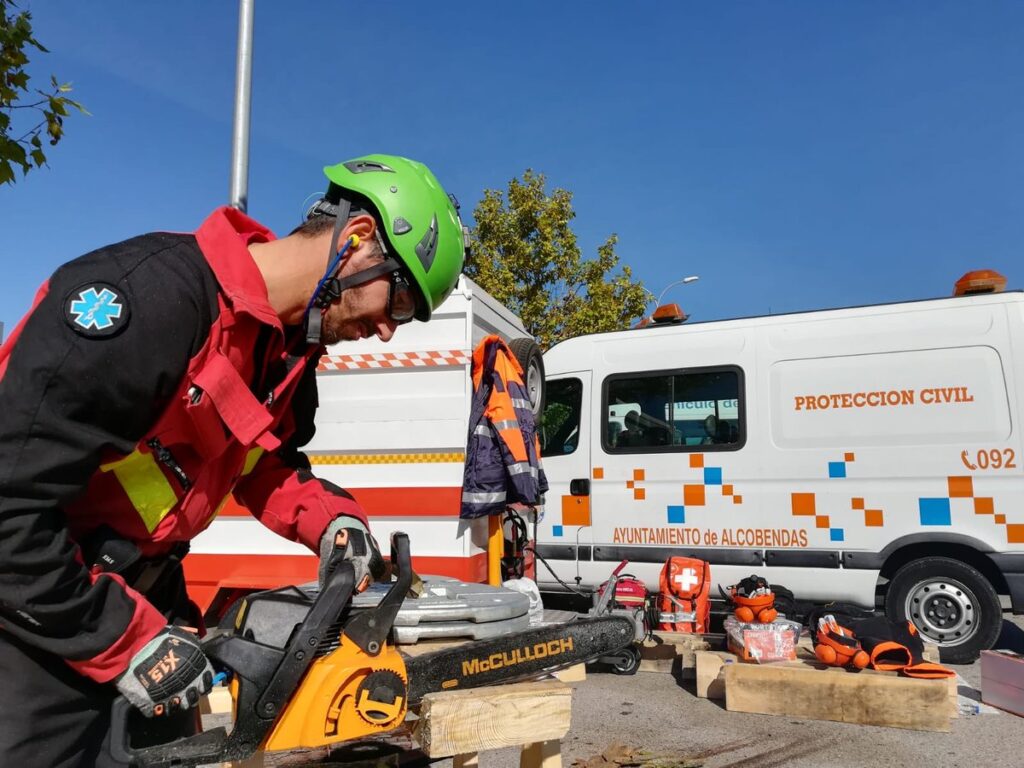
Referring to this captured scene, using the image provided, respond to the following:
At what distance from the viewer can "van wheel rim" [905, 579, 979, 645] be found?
583cm

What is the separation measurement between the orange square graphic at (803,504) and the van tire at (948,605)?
830 millimetres

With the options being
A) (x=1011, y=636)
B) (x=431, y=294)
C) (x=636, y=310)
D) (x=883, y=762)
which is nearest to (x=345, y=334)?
(x=431, y=294)

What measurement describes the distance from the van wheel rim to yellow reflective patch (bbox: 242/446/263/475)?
5692 millimetres

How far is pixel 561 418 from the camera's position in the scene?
23.7ft

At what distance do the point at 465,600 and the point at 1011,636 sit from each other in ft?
21.6

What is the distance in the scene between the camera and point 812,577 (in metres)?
6.15

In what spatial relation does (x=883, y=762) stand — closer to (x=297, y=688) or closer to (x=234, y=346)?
(x=297, y=688)

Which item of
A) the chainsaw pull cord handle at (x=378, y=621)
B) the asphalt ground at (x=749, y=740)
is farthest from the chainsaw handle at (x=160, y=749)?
the asphalt ground at (x=749, y=740)

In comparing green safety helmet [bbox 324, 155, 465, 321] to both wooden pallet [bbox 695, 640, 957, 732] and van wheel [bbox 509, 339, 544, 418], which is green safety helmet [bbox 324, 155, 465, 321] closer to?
wooden pallet [bbox 695, 640, 957, 732]

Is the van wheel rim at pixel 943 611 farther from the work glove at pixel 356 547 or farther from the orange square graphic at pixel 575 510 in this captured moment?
the work glove at pixel 356 547

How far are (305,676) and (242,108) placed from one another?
216 inches

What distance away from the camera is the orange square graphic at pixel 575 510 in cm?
693

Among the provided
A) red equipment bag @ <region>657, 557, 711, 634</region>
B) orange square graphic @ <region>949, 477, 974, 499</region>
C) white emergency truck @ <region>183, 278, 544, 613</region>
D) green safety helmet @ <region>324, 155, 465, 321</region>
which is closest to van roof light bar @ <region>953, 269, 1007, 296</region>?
orange square graphic @ <region>949, 477, 974, 499</region>

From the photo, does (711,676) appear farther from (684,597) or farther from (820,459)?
(820,459)
